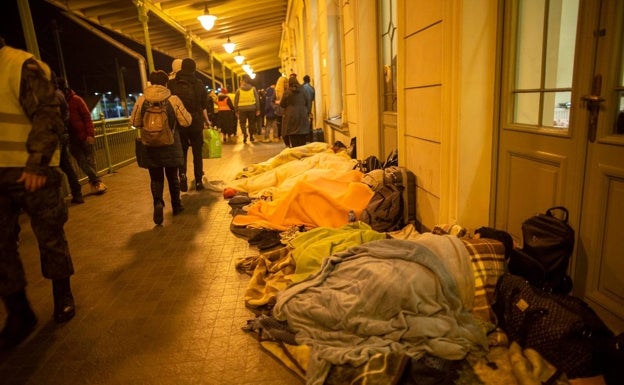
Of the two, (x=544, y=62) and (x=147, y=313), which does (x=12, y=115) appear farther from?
(x=544, y=62)

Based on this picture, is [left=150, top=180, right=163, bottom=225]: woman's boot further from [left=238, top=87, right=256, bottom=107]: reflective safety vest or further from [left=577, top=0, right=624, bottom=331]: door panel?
[left=238, top=87, right=256, bottom=107]: reflective safety vest

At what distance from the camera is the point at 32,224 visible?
2777 millimetres

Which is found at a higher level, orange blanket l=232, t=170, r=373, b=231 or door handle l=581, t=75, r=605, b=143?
door handle l=581, t=75, r=605, b=143

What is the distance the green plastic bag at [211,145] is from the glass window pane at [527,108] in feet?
17.3

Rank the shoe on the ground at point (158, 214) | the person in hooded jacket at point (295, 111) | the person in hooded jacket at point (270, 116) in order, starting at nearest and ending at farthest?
the shoe on the ground at point (158, 214), the person in hooded jacket at point (295, 111), the person in hooded jacket at point (270, 116)

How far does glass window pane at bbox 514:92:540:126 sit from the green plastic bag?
5260 mm

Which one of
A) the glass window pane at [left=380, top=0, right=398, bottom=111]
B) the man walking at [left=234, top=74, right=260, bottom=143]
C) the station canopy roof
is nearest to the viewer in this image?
the glass window pane at [left=380, top=0, right=398, bottom=111]

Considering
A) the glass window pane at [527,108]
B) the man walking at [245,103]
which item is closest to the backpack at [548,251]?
the glass window pane at [527,108]

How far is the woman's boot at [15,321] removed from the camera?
107 inches

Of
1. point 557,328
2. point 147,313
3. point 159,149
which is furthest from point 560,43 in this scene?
point 159,149

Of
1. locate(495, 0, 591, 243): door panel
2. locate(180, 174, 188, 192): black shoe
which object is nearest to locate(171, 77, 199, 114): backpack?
locate(180, 174, 188, 192): black shoe

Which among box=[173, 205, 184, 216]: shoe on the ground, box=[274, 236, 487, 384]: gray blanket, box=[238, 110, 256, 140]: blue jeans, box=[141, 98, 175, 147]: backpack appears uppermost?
box=[141, 98, 175, 147]: backpack

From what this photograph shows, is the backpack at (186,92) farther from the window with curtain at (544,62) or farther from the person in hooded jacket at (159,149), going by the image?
the window with curtain at (544,62)

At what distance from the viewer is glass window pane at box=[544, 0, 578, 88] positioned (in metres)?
2.42
